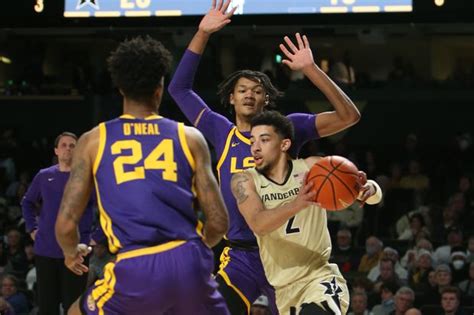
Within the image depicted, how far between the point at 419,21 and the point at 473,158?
6.26m

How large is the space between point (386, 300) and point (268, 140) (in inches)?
243

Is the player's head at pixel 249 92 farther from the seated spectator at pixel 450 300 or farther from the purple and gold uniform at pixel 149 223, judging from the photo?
the seated spectator at pixel 450 300

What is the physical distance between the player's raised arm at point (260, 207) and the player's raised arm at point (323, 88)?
861 mm

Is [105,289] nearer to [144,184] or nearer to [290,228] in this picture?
[144,184]

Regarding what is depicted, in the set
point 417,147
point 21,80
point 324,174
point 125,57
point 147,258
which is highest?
point 21,80

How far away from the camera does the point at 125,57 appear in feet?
15.3

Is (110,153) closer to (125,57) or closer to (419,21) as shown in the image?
(125,57)

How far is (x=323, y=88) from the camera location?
21.1 ft

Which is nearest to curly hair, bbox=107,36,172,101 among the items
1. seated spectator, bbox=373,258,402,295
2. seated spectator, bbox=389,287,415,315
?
seated spectator, bbox=389,287,415,315

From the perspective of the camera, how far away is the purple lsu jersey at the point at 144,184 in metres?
4.49

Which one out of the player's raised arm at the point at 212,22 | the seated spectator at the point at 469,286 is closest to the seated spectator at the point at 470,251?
the seated spectator at the point at 469,286

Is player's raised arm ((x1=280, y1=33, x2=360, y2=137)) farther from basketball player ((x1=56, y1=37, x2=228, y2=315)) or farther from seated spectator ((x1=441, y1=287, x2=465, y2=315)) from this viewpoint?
seated spectator ((x1=441, y1=287, x2=465, y2=315))

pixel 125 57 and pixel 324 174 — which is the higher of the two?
pixel 125 57

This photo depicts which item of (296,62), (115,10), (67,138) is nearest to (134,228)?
(296,62)
